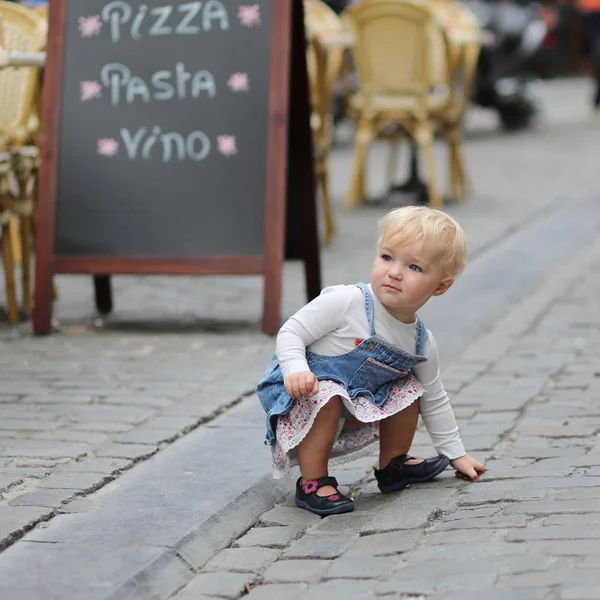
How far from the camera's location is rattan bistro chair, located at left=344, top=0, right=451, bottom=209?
973cm

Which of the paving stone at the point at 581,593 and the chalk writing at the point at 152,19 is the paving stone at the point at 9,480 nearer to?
the paving stone at the point at 581,593

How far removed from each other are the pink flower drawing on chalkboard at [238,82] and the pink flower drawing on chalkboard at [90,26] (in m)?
0.63

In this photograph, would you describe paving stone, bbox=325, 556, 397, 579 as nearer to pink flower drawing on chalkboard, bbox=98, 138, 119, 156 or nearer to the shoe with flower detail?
the shoe with flower detail

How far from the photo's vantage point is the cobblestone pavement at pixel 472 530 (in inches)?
125

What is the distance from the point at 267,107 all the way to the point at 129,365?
1.28 meters

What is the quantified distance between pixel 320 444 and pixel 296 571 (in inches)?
21.7

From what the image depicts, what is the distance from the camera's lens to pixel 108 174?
20.3 feet

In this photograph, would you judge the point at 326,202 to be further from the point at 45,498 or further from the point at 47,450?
the point at 45,498

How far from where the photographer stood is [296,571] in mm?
3395

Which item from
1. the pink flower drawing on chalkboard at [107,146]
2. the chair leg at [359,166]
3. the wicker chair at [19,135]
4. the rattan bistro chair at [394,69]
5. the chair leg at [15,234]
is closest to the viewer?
the pink flower drawing on chalkboard at [107,146]

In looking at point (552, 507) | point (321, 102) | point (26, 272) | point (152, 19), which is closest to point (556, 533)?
point (552, 507)

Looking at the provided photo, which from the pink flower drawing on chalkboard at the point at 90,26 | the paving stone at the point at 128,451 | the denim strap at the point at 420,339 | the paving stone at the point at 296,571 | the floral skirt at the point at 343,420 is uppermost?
the pink flower drawing on chalkboard at the point at 90,26

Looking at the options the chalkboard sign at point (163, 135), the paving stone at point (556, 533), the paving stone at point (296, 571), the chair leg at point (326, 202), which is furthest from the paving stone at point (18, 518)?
the chair leg at point (326, 202)

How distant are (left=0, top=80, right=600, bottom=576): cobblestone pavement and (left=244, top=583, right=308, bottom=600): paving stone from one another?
63cm
